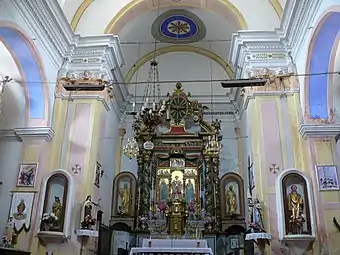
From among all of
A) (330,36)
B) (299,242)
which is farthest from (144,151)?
(330,36)

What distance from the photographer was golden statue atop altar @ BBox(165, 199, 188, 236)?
30.0ft

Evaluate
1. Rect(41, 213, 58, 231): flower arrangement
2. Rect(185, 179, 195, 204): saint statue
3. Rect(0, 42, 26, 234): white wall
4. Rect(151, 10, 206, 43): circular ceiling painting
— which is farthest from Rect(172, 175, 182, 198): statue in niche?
Rect(151, 10, 206, 43): circular ceiling painting

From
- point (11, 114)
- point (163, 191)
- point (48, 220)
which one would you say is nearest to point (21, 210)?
point (48, 220)

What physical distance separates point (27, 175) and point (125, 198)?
3.24 m

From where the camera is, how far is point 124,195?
10.5 metres

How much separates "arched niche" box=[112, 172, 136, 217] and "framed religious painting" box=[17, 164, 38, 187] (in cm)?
302

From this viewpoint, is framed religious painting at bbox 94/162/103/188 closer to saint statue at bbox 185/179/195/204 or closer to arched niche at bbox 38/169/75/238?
arched niche at bbox 38/169/75/238

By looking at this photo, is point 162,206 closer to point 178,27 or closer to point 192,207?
point 192,207

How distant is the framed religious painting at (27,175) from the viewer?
25.6ft

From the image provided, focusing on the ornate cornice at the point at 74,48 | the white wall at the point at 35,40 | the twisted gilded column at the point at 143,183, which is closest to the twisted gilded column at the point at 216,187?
the twisted gilded column at the point at 143,183

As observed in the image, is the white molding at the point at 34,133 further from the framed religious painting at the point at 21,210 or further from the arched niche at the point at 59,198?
the framed religious painting at the point at 21,210

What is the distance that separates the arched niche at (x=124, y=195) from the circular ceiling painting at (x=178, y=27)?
4278mm

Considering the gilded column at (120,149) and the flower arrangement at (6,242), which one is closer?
the flower arrangement at (6,242)

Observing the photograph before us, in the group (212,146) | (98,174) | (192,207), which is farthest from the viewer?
(212,146)
